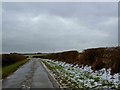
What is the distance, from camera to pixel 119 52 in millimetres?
24828

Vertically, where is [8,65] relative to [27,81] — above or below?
below

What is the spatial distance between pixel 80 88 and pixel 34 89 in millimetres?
2392

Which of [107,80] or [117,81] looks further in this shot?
[107,80]

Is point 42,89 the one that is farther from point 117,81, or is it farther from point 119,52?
point 119,52

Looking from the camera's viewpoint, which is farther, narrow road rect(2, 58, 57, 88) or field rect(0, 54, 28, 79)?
field rect(0, 54, 28, 79)

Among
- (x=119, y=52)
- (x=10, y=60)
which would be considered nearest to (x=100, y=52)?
(x=119, y=52)

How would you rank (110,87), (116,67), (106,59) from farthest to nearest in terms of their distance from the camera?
(106,59), (116,67), (110,87)

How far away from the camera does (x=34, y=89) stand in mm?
17797

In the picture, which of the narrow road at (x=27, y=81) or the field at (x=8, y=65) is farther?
the field at (x=8, y=65)

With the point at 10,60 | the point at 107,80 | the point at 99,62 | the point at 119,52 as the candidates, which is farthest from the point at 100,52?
the point at 10,60

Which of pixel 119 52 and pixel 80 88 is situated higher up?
pixel 119 52

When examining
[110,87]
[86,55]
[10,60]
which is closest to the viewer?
[110,87]

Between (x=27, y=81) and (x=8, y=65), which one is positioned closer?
(x=27, y=81)

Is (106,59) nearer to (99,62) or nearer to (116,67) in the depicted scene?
(99,62)
